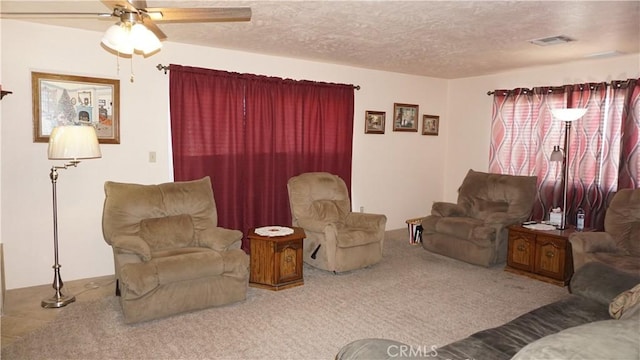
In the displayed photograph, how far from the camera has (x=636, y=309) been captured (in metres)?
1.46

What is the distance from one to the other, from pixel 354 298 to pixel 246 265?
99 cm

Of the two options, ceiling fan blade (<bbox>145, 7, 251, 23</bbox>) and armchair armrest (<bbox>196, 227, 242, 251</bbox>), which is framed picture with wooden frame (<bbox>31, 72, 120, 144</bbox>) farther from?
ceiling fan blade (<bbox>145, 7, 251, 23</bbox>)

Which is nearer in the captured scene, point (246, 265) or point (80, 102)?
point (246, 265)

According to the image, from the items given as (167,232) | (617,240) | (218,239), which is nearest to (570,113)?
(617,240)

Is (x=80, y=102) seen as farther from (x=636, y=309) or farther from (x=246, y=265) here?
(x=636, y=309)

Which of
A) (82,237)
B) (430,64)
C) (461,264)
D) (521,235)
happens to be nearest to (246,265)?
(82,237)

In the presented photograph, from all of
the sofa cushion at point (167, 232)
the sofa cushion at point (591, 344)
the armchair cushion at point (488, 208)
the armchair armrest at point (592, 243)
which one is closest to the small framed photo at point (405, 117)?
the armchair cushion at point (488, 208)

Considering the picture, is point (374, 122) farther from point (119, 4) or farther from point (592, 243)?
point (119, 4)

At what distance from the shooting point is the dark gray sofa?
4.96 ft

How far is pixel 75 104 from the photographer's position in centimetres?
391

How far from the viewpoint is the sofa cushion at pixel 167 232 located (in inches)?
141

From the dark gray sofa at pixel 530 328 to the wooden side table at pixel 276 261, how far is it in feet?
5.87

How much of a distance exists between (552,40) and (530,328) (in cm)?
295

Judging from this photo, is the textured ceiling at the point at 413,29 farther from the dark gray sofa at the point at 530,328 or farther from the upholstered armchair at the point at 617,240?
the dark gray sofa at the point at 530,328
